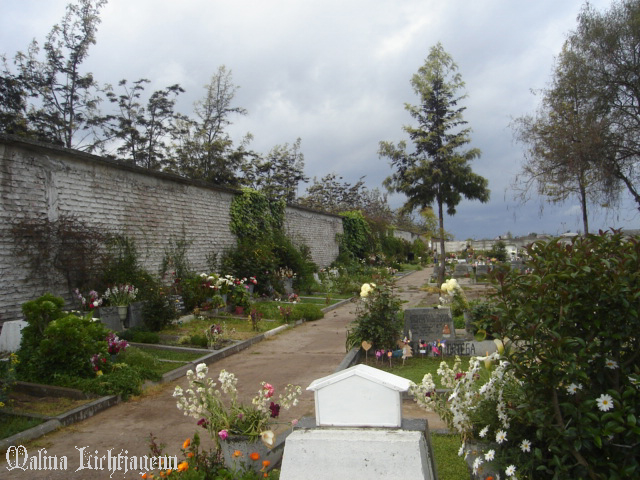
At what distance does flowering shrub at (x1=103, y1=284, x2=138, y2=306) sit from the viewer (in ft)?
29.2

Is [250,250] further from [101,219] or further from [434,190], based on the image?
[434,190]

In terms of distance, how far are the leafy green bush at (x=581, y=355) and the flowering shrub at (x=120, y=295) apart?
797 cm

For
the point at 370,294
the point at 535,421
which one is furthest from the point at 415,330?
the point at 535,421

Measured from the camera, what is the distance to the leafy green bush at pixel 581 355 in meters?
2.37

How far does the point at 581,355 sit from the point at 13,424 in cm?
504

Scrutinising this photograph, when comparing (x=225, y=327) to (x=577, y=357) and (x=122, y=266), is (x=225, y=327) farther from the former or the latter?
(x=577, y=357)

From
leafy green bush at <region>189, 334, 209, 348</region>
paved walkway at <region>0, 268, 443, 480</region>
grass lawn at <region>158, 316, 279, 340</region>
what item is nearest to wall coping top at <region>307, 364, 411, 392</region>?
paved walkway at <region>0, 268, 443, 480</region>

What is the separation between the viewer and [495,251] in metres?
27.5

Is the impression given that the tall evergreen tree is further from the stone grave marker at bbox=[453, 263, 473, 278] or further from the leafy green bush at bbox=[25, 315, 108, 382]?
the leafy green bush at bbox=[25, 315, 108, 382]

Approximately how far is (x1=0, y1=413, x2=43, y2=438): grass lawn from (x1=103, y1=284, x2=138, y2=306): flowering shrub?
4167 millimetres

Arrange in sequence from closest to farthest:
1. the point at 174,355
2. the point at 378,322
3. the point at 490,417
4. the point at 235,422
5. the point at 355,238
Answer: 1. the point at 490,417
2. the point at 235,422
3. the point at 378,322
4. the point at 174,355
5. the point at 355,238

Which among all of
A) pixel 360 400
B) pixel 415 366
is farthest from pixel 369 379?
pixel 415 366

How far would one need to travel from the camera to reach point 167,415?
5.14 m

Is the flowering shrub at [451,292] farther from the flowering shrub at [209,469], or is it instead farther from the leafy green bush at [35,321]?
the leafy green bush at [35,321]
